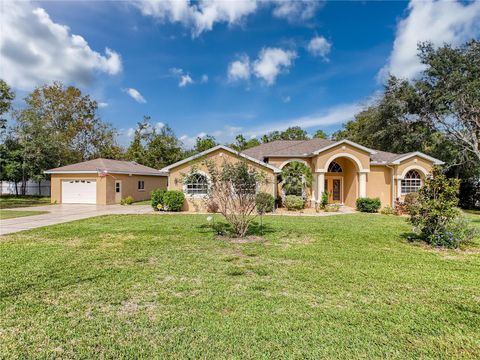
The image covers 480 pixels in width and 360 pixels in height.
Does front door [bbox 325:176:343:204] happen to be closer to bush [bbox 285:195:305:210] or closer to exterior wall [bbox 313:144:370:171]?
exterior wall [bbox 313:144:370:171]

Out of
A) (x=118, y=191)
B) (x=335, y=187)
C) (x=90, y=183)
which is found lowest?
(x=118, y=191)

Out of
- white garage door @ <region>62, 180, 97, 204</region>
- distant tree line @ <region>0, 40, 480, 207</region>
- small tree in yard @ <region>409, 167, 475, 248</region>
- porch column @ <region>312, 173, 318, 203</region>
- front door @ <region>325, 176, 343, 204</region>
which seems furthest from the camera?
white garage door @ <region>62, 180, 97, 204</region>

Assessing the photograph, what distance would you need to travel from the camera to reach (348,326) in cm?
419

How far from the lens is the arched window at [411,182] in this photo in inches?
826

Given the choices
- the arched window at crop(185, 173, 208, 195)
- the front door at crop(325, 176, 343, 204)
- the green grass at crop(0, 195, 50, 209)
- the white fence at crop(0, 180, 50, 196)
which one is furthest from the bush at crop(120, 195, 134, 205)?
the front door at crop(325, 176, 343, 204)

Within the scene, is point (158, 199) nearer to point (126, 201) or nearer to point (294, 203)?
point (126, 201)

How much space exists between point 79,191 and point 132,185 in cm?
489

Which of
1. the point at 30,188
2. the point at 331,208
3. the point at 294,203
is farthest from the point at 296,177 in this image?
the point at 30,188

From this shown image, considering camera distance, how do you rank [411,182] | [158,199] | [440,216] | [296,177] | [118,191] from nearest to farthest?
[440,216] < [158,199] < [296,177] < [411,182] < [118,191]

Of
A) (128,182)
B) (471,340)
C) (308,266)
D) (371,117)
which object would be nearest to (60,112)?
(128,182)

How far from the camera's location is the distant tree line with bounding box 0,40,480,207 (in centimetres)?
2292

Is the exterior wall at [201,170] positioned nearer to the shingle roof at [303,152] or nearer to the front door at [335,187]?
the shingle roof at [303,152]

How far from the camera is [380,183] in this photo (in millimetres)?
21297

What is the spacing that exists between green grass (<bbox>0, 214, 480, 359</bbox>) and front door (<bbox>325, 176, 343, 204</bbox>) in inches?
535
